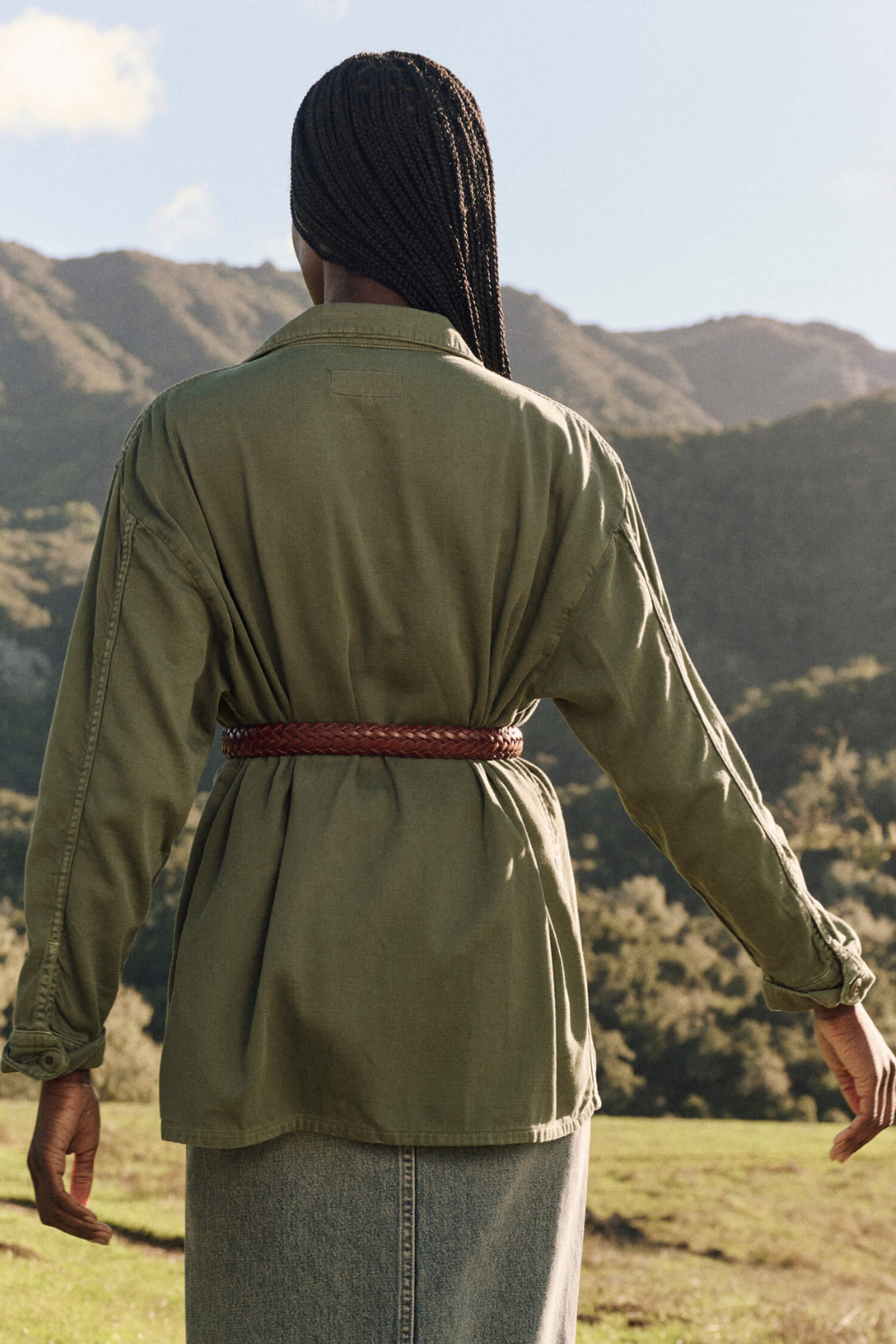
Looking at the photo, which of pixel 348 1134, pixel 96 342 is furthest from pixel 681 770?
pixel 96 342

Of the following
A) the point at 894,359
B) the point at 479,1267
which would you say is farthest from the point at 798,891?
the point at 894,359

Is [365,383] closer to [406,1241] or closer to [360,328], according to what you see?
[360,328]

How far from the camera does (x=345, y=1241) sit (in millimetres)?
910

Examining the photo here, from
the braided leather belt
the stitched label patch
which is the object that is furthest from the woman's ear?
the braided leather belt

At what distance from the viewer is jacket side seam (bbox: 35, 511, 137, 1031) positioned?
0.92 m

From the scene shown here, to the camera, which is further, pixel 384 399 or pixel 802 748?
pixel 802 748

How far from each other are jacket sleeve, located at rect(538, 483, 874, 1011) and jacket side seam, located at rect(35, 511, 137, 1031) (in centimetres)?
40

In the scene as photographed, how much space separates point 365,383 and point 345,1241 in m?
0.71

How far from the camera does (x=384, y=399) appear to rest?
3.29ft

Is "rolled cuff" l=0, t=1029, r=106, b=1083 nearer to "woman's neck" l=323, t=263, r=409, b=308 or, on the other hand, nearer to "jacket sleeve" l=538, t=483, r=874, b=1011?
"jacket sleeve" l=538, t=483, r=874, b=1011

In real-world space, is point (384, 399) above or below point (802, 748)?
above

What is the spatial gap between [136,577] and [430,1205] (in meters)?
0.57

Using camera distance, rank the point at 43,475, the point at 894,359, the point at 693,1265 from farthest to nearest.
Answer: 1. the point at 894,359
2. the point at 43,475
3. the point at 693,1265

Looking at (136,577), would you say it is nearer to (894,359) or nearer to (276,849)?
(276,849)
